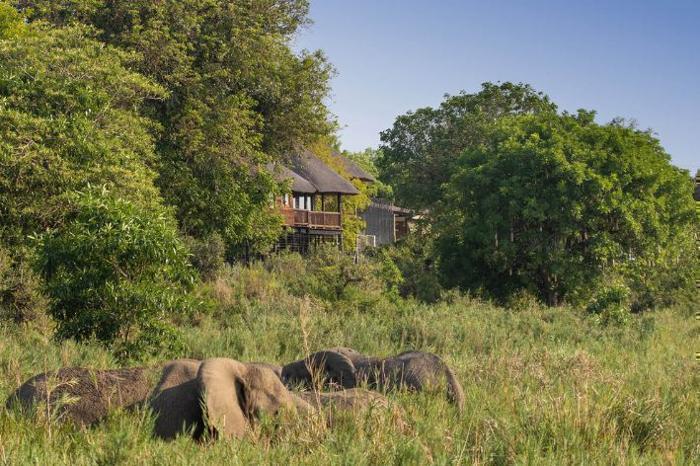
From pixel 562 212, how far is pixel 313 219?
19.2 m

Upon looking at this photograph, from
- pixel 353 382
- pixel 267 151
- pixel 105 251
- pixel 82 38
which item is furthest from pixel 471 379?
pixel 267 151

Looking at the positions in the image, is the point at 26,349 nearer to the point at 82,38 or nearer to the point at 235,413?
the point at 235,413

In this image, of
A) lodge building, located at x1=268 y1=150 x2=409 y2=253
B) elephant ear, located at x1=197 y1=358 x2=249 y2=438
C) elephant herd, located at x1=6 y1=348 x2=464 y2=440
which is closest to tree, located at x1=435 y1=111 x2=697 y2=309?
lodge building, located at x1=268 y1=150 x2=409 y2=253

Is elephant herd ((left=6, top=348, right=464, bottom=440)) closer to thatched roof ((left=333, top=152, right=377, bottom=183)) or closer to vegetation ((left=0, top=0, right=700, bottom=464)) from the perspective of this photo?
vegetation ((left=0, top=0, right=700, bottom=464))

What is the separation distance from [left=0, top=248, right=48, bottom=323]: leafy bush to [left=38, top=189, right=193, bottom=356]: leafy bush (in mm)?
4911

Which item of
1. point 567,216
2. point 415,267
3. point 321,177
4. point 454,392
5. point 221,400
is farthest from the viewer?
point 321,177

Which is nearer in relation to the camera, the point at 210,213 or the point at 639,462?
the point at 639,462

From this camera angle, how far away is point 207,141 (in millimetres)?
30688

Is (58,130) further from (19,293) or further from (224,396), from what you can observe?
(224,396)

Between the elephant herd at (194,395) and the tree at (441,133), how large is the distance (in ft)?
142

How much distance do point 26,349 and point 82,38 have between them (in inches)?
623

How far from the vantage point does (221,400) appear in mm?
6953

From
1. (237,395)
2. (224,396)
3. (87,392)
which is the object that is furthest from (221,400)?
(87,392)

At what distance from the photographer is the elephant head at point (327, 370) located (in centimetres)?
945
